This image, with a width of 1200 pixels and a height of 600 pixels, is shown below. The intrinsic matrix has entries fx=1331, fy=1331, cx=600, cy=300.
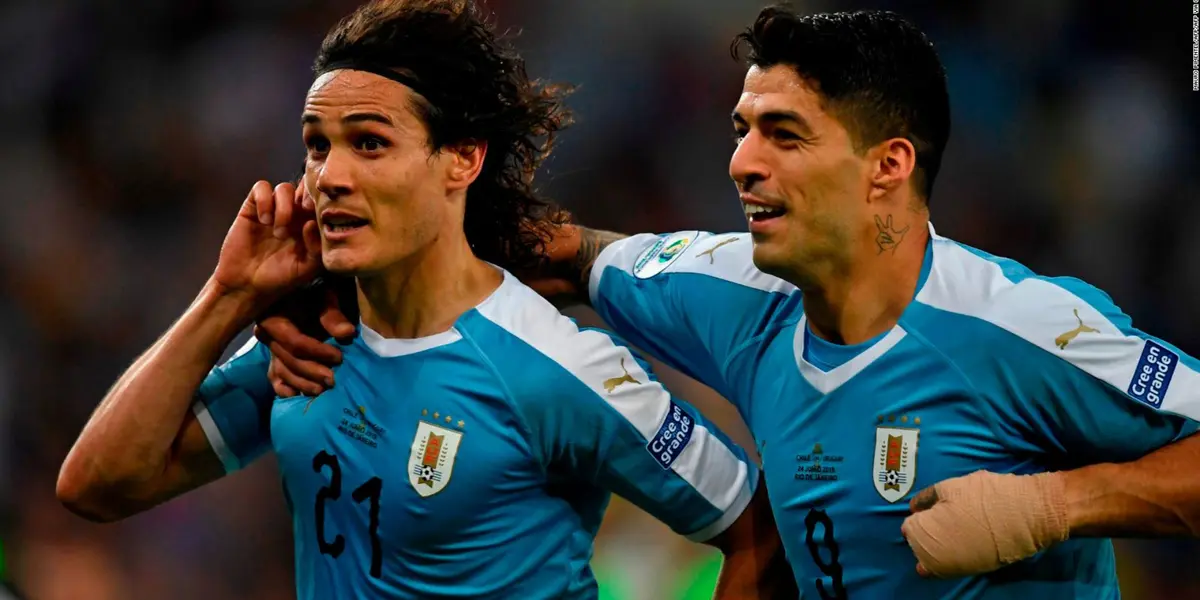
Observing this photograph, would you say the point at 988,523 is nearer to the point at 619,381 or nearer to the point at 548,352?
the point at 619,381

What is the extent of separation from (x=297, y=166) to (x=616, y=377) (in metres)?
4.81

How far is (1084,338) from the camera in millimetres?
2764

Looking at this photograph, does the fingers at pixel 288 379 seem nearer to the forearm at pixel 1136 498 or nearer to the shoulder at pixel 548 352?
the shoulder at pixel 548 352

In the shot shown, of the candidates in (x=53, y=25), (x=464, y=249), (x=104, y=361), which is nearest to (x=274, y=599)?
(x=104, y=361)

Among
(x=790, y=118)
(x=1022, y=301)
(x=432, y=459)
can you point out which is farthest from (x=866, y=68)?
(x=432, y=459)

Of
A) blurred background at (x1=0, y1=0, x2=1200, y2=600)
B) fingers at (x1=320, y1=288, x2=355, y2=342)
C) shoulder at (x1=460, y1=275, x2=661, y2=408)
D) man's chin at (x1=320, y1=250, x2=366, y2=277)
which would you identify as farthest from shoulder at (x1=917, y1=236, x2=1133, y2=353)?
blurred background at (x1=0, y1=0, x2=1200, y2=600)

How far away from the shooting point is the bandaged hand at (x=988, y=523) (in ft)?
8.65

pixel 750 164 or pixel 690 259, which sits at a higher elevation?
pixel 750 164

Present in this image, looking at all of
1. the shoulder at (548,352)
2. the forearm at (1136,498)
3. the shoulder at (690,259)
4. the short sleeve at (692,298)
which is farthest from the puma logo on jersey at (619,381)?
the forearm at (1136,498)

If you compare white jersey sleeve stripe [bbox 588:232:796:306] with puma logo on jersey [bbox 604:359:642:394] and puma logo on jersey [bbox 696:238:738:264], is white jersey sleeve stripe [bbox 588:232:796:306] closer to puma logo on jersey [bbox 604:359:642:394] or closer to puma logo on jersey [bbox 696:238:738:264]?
puma logo on jersey [bbox 696:238:738:264]

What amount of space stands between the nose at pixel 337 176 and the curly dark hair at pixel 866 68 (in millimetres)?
985

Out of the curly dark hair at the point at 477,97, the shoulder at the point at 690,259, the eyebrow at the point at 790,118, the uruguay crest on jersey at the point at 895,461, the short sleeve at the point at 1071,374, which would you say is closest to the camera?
the short sleeve at the point at 1071,374

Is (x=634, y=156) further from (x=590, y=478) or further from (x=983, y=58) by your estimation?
(x=590, y=478)

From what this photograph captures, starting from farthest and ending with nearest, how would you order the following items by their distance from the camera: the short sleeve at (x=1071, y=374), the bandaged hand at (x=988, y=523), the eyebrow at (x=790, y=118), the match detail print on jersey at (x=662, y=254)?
the match detail print on jersey at (x=662, y=254) → the eyebrow at (x=790, y=118) → the short sleeve at (x=1071, y=374) → the bandaged hand at (x=988, y=523)
